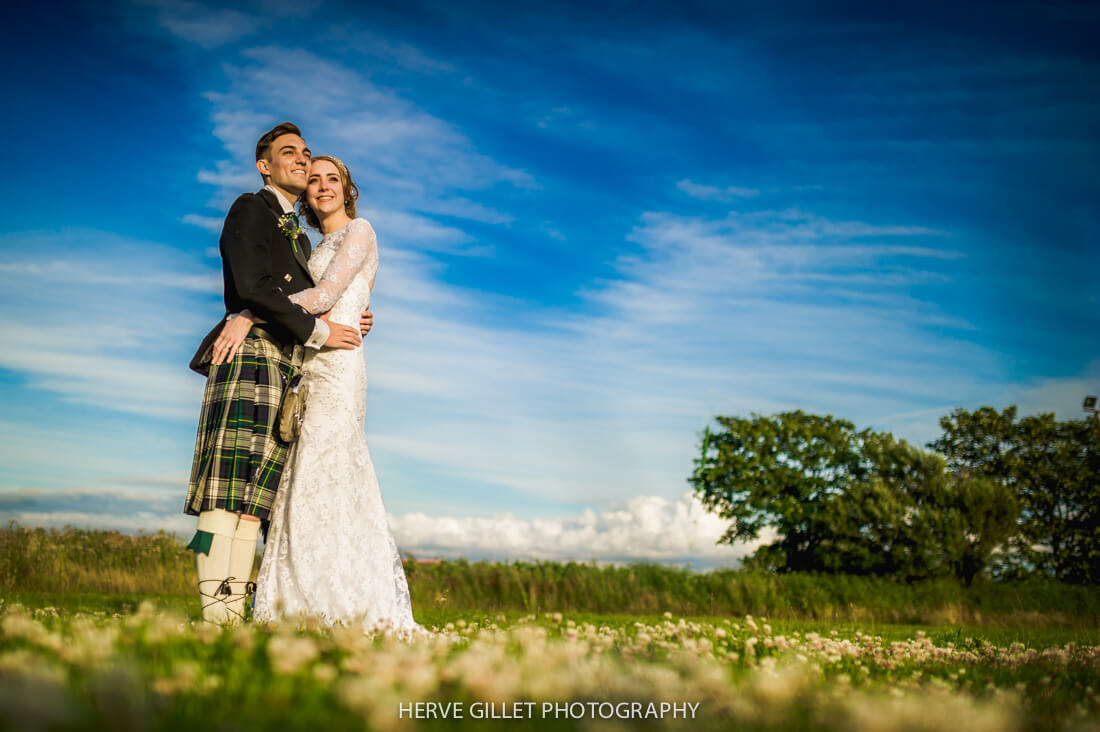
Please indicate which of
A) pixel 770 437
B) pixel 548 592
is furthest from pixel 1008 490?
pixel 548 592

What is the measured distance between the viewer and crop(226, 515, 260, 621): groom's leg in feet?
20.5

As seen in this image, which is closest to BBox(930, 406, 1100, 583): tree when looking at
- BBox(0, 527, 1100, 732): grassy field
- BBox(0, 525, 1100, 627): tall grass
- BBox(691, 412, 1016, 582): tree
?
BBox(691, 412, 1016, 582): tree

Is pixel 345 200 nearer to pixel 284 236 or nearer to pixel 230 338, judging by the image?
pixel 284 236

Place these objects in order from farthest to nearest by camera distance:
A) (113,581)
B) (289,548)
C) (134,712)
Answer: (113,581) → (289,548) → (134,712)

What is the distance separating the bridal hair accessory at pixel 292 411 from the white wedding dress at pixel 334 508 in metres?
0.06

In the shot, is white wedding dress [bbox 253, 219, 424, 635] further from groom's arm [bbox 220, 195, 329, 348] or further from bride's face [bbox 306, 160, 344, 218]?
bride's face [bbox 306, 160, 344, 218]

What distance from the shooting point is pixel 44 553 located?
1927cm

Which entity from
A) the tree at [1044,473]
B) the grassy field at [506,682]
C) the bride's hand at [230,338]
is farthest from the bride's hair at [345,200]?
the tree at [1044,473]

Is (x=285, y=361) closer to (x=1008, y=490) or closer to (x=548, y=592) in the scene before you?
(x=548, y=592)

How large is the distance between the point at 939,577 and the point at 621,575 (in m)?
13.1

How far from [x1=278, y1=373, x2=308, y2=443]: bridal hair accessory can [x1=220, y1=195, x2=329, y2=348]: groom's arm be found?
49cm

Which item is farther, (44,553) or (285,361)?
(44,553)

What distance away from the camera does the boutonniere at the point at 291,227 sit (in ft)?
22.1

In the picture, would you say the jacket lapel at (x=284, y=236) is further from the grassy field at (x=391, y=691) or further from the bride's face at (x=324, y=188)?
the grassy field at (x=391, y=691)
